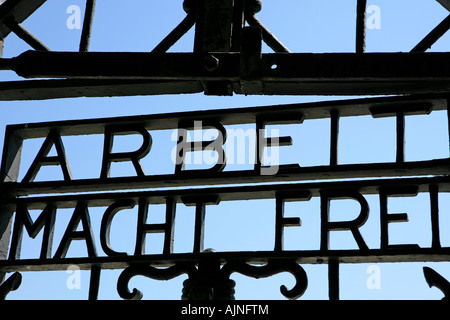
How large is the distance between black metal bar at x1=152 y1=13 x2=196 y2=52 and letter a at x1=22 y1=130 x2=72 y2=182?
113 cm

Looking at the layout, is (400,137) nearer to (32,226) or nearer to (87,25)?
(87,25)

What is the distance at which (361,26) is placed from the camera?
177 inches

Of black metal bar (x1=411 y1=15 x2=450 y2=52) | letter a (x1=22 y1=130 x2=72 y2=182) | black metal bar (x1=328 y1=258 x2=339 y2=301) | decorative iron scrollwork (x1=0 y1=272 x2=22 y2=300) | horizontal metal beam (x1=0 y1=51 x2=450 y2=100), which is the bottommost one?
decorative iron scrollwork (x1=0 y1=272 x2=22 y2=300)

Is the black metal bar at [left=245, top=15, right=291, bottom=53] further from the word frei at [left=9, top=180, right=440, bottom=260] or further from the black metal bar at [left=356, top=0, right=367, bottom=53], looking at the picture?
the word frei at [left=9, top=180, right=440, bottom=260]

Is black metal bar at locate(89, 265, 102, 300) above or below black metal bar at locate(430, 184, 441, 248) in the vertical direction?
below

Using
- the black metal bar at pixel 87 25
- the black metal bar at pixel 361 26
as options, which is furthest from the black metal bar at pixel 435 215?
the black metal bar at pixel 87 25

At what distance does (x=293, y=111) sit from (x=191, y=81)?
2.66 ft

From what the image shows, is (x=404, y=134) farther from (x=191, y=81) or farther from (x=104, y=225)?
(x=104, y=225)

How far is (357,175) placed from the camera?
472cm

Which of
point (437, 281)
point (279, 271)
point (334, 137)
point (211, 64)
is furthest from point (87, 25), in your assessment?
point (437, 281)

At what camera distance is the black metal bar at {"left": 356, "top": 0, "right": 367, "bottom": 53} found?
437cm

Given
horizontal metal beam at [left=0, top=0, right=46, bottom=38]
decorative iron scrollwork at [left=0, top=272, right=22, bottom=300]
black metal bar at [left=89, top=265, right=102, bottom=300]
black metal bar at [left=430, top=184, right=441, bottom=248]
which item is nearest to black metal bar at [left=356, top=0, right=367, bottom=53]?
black metal bar at [left=430, top=184, right=441, bottom=248]
